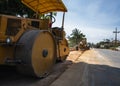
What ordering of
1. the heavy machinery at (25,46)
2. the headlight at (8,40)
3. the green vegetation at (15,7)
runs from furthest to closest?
the green vegetation at (15,7) < the heavy machinery at (25,46) < the headlight at (8,40)

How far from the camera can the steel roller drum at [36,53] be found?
6.44m

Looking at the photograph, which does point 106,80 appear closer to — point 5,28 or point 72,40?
point 5,28

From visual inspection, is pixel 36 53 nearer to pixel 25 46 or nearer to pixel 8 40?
pixel 25 46

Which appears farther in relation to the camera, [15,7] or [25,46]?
[15,7]

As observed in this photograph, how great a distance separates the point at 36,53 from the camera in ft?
22.6

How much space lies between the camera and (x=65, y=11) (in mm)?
10656

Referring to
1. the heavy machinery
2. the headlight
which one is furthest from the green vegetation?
the headlight

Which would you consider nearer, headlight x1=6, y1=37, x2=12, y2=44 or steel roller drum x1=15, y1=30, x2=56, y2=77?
headlight x1=6, y1=37, x2=12, y2=44

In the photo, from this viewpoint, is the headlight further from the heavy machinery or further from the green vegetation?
the green vegetation

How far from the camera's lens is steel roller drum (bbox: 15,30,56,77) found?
6441mm

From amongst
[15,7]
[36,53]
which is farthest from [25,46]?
[15,7]

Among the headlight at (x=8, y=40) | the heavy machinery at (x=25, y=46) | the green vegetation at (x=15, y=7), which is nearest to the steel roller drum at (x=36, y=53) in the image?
the heavy machinery at (x=25, y=46)

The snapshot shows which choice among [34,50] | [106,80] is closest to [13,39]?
[34,50]

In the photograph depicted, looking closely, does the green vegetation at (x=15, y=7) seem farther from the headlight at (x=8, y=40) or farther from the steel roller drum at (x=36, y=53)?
the headlight at (x=8, y=40)
